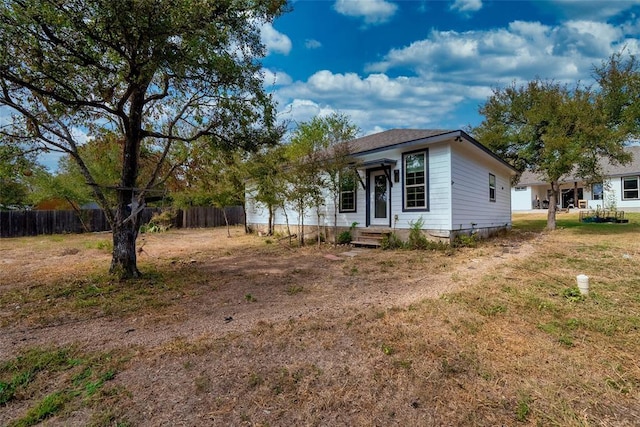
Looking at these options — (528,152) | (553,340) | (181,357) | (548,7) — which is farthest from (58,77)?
(528,152)

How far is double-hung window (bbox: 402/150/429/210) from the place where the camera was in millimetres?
9285

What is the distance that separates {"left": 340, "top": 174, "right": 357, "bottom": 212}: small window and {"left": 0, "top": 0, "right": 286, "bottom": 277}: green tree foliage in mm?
4136

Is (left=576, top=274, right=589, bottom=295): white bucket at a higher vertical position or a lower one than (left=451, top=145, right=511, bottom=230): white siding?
lower

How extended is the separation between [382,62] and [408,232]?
31.8 feet

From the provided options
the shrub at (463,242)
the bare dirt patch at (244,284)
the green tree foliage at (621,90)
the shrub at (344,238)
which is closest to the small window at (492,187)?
the bare dirt patch at (244,284)

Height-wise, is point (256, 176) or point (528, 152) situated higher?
point (528, 152)

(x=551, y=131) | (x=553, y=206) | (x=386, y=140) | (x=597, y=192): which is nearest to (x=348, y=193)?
(x=386, y=140)

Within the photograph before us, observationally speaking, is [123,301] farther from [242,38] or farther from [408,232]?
[408,232]

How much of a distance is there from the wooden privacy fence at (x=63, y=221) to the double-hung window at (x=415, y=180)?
11.1 meters

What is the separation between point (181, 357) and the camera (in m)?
2.76

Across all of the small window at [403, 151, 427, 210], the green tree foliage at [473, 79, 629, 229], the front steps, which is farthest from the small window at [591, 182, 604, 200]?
the front steps

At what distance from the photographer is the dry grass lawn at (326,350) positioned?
6.66 feet

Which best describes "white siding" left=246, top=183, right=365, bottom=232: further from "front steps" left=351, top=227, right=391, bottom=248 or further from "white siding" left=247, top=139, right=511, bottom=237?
"front steps" left=351, top=227, right=391, bottom=248

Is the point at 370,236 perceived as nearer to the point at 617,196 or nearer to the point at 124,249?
the point at 124,249
